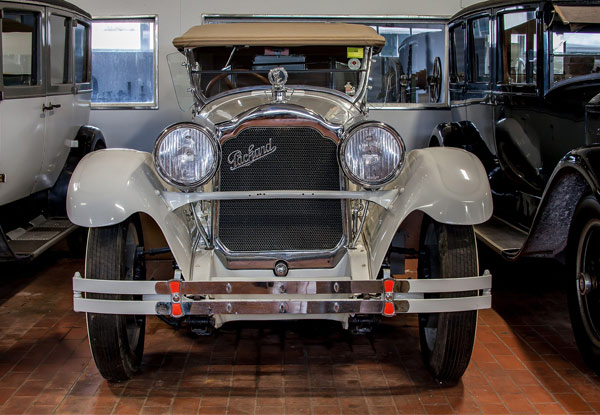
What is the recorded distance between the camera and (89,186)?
117 inches

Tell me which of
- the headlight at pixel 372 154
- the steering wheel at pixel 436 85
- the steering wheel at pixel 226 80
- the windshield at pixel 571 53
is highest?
the steering wheel at pixel 436 85

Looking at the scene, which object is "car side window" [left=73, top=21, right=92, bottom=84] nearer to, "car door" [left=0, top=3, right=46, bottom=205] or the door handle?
the door handle

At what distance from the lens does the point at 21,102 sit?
4.22 meters

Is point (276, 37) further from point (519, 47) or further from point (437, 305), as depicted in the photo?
point (437, 305)

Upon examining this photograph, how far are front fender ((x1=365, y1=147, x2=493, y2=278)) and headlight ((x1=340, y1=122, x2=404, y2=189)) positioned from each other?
14 cm

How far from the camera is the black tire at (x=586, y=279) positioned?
10.7 ft

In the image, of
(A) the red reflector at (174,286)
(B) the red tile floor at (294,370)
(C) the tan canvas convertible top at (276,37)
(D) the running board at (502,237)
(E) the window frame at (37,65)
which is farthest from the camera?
(E) the window frame at (37,65)

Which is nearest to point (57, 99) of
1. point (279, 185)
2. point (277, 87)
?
point (277, 87)

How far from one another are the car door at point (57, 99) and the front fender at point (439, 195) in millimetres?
2567

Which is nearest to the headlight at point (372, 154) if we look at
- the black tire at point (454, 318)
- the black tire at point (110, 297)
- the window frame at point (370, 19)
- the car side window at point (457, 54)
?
the black tire at point (454, 318)

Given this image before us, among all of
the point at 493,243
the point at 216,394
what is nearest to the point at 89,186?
the point at 216,394

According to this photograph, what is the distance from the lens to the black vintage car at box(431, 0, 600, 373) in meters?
3.36

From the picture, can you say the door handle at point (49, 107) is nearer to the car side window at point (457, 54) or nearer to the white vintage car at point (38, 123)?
the white vintage car at point (38, 123)

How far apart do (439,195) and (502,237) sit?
1457mm
